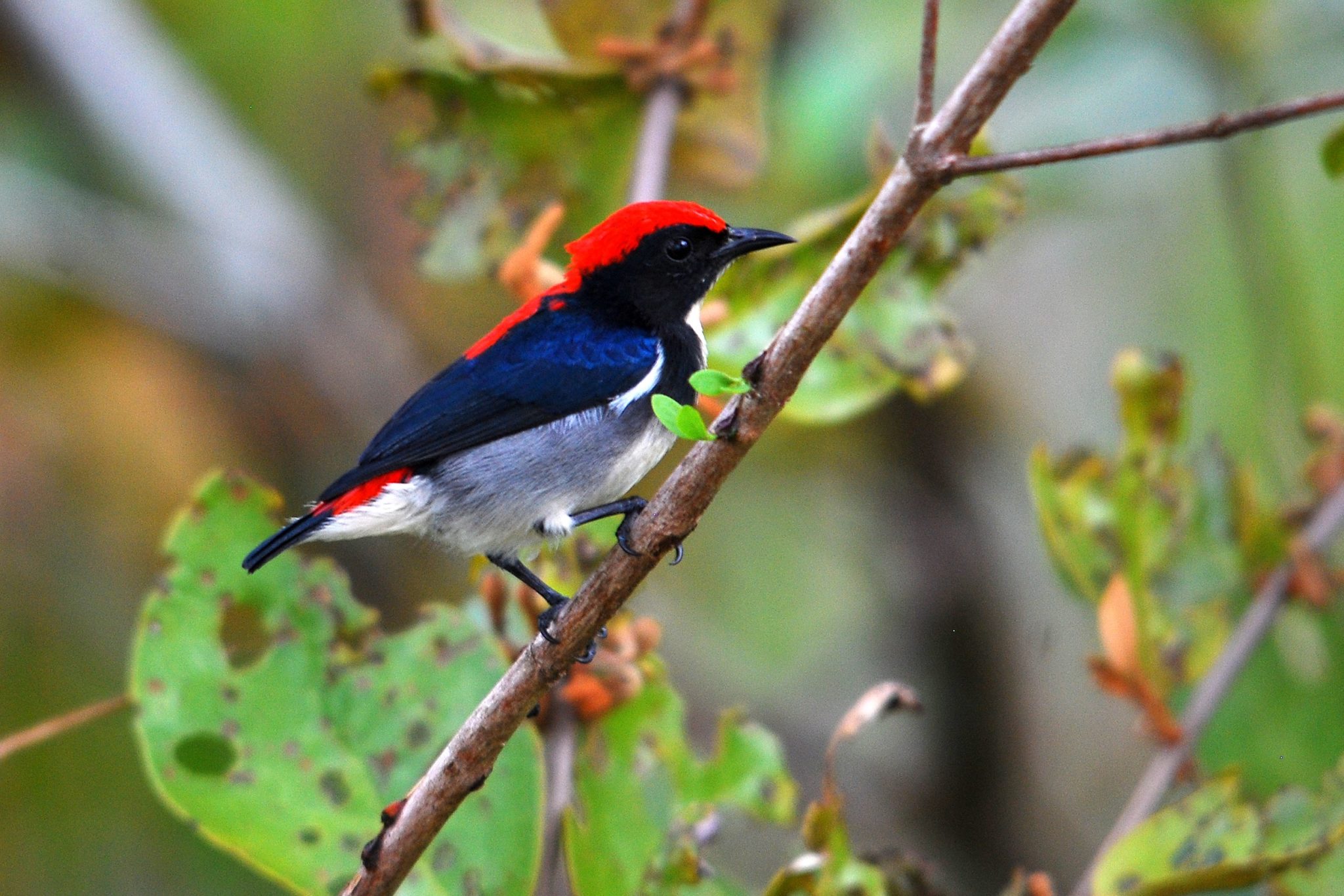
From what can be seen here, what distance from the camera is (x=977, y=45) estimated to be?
4844 mm

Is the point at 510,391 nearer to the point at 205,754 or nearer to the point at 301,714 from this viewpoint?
the point at 301,714

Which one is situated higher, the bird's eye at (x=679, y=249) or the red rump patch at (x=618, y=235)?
the red rump patch at (x=618, y=235)

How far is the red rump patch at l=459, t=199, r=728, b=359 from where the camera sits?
289 centimetres

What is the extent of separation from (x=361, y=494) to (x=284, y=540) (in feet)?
0.85

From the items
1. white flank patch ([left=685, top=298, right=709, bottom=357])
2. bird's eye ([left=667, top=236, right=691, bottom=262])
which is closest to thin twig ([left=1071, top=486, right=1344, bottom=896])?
white flank patch ([left=685, top=298, right=709, bottom=357])

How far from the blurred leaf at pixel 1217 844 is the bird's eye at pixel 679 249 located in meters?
1.47

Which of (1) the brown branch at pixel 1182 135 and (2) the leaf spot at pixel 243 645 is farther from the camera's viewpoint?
(2) the leaf spot at pixel 243 645

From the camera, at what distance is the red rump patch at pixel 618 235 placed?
2.89 m

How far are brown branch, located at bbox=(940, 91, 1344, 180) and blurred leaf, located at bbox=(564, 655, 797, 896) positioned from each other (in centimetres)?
157

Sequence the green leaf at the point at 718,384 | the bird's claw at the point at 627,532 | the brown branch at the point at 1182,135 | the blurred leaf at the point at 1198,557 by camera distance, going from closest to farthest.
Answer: the brown branch at the point at 1182,135, the green leaf at the point at 718,384, the bird's claw at the point at 627,532, the blurred leaf at the point at 1198,557

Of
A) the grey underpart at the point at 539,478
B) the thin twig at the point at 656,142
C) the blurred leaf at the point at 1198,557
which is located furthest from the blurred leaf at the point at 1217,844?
the thin twig at the point at 656,142

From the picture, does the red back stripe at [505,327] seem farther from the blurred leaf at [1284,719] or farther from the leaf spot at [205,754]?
the blurred leaf at [1284,719]

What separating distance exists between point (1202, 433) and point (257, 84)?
144 inches

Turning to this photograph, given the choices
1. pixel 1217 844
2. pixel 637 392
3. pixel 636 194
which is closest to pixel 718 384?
pixel 637 392
